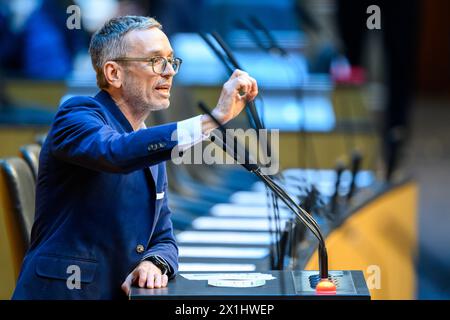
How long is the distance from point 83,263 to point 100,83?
448 mm

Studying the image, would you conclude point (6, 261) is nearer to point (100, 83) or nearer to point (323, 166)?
point (100, 83)

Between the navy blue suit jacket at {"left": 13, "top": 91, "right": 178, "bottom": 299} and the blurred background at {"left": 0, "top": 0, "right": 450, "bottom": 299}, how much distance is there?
127 cm

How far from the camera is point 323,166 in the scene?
736 cm

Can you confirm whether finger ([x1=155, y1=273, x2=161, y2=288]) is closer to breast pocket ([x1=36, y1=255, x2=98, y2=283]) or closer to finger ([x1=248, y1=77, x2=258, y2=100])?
breast pocket ([x1=36, y1=255, x2=98, y2=283])

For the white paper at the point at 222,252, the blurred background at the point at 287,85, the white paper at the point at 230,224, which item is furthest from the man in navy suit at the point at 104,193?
the white paper at the point at 230,224

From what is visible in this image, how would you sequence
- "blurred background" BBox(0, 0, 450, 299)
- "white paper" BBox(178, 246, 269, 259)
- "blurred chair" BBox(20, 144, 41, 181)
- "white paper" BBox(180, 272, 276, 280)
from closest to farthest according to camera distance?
"white paper" BBox(180, 272, 276, 280)
"blurred chair" BBox(20, 144, 41, 181)
"white paper" BBox(178, 246, 269, 259)
"blurred background" BBox(0, 0, 450, 299)

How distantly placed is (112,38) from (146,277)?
22.9 inches

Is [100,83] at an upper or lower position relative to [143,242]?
upper

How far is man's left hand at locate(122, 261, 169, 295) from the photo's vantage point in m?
2.77

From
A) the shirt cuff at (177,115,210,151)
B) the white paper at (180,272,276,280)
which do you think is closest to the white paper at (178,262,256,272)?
the white paper at (180,272,276,280)

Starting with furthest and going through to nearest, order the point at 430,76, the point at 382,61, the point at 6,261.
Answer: the point at 430,76 < the point at 382,61 < the point at 6,261

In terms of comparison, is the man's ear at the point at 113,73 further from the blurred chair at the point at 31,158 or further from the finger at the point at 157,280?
the blurred chair at the point at 31,158

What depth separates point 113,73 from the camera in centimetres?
290
